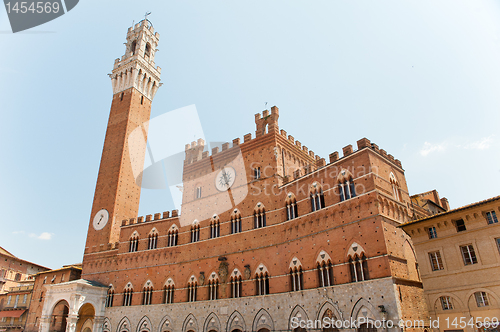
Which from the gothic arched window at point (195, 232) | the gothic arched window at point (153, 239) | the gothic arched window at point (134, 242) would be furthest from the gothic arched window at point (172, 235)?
the gothic arched window at point (134, 242)

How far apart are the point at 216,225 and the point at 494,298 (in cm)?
1874

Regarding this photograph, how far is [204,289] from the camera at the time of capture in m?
26.5

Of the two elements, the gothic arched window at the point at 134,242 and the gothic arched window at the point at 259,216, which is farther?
the gothic arched window at the point at 134,242

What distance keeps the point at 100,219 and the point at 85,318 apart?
Result: 9.71 m

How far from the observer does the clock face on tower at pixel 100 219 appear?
36.1 metres

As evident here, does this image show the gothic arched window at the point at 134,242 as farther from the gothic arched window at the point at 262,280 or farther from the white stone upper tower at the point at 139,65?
the white stone upper tower at the point at 139,65

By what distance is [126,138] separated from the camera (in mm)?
40031

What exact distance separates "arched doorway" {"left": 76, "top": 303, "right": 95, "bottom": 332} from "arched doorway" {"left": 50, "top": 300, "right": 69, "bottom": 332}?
1.53 meters

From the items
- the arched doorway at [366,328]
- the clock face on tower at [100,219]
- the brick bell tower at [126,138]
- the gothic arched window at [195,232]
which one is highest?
the brick bell tower at [126,138]

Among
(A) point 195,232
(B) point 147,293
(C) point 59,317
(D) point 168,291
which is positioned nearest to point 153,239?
(B) point 147,293

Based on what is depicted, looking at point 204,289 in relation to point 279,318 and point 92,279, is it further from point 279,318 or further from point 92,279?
point 92,279

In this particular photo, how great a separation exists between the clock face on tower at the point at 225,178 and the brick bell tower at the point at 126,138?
13.6m

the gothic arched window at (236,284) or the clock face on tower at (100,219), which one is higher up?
the clock face on tower at (100,219)

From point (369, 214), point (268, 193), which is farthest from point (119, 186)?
point (369, 214)
